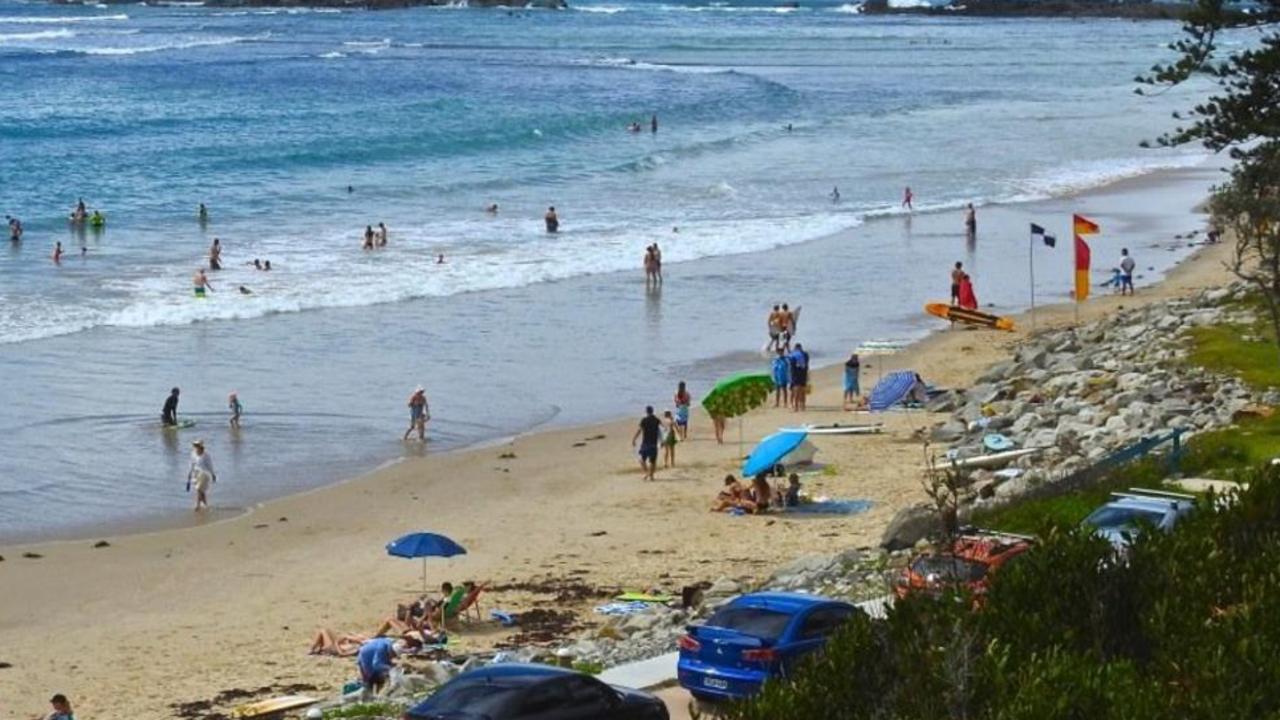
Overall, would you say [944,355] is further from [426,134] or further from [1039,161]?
[426,134]

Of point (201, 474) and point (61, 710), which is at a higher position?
point (61, 710)

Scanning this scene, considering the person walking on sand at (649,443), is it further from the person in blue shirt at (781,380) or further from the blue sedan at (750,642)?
the blue sedan at (750,642)

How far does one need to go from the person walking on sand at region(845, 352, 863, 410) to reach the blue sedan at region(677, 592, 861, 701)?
15.8 metres

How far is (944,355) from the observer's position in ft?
119

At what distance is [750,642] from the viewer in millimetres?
15742

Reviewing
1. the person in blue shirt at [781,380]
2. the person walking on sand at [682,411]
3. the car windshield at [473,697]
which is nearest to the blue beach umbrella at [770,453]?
the person walking on sand at [682,411]

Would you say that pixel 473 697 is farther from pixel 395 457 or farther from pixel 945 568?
pixel 395 457

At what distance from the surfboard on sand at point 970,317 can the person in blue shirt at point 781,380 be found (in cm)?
711

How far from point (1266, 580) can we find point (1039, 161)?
2342 inches

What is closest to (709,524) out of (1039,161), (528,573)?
(528,573)

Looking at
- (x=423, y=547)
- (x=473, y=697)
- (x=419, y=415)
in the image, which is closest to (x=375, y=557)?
(x=423, y=547)

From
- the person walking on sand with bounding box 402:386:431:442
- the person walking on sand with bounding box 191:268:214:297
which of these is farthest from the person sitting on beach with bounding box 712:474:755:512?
the person walking on sand with bounding box 191:268:214:297

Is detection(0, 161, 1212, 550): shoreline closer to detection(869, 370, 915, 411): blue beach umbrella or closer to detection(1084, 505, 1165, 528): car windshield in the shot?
detection(869, 370, 915, 411): blue beach umbrella

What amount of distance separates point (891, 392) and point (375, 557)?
33.3ft
